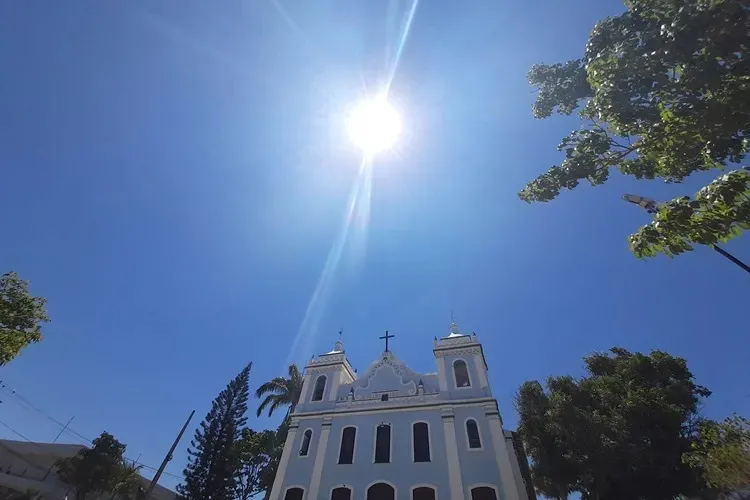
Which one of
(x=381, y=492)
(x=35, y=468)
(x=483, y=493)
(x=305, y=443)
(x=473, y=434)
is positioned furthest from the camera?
(x=35, y=468)

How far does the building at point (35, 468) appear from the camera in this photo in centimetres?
2644

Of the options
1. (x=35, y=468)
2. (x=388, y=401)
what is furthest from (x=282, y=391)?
(x=35, y=468)

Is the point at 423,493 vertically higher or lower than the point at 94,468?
lower

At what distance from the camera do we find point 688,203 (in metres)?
6.02

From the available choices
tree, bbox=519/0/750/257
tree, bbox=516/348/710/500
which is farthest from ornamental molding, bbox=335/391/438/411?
tree, bbox=519/0/750/257

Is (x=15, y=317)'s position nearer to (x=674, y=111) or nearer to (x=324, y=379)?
(x=324, y=379)

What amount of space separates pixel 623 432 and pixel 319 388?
1827 centimetres

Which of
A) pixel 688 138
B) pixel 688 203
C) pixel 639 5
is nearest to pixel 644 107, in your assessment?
pixel 688 138

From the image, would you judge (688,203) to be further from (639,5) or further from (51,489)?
(51,489)

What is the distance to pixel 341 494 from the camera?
19188 millimetres

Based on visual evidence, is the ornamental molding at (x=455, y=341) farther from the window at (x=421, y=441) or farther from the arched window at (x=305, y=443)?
the arched window at (x=305, y=443)

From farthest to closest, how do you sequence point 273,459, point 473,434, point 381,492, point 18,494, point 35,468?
point 35,468 < point 273,459 < point 18,494 < point 473,434 < point 381,492

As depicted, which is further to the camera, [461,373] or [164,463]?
[461,373]

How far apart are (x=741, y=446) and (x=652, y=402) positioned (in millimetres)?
7060
